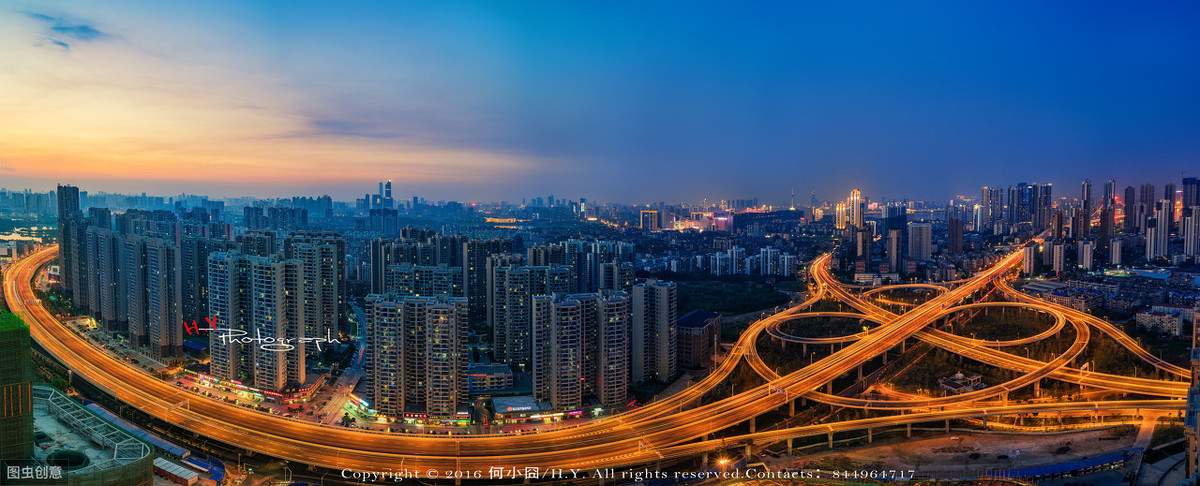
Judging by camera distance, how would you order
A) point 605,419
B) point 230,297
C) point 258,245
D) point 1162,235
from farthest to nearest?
point 1162,235 → point 258,245 → point 230,297 → point 605,419

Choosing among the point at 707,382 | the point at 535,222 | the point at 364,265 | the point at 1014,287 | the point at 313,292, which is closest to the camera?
the point at 707,382

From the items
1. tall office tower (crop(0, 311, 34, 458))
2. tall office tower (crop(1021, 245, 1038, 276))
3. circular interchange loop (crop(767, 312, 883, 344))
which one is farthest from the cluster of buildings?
tall office tower (crop(1021, 245, 1038, 276))

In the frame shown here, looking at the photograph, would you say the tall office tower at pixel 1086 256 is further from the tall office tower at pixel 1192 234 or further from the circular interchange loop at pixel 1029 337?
the circular interchange loop at pixel 1029 337

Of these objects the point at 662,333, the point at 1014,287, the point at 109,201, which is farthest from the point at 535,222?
the point at 662,333

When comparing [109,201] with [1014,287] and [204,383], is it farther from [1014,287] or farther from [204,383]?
[1014,287]

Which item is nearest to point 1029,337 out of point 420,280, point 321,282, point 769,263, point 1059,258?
point 1059,258

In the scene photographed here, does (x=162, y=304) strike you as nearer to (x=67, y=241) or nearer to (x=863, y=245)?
(x=67, y=241)

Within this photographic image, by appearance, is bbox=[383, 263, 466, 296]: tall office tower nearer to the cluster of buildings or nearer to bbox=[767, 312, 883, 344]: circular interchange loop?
the cluster of buildings
